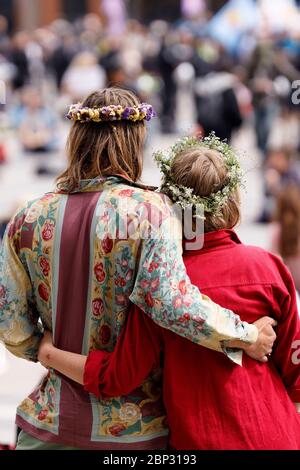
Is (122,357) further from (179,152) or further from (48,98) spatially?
(48,98)

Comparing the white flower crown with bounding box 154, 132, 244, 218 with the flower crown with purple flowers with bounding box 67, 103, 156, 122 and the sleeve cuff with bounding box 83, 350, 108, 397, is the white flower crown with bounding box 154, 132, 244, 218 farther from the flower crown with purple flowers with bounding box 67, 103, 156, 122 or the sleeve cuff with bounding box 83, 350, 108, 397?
the sleeve cuff with bounding box 83, 350, 108, 397

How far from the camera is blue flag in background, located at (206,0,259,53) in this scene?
1421cm

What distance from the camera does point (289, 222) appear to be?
191 inches

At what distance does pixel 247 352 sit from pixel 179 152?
1.82ft

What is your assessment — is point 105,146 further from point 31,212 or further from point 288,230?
point 288,230

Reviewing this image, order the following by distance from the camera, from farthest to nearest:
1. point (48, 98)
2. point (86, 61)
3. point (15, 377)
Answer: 1. point (48, 98)
2. point (86, 61)
3. point (15, 377)

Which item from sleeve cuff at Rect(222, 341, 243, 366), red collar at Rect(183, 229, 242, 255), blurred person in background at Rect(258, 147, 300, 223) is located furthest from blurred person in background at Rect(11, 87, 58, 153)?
sleeve cuff at Rect(222, 341, 243, 366)

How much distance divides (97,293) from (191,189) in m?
0.37

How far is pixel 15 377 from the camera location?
4.67 meters

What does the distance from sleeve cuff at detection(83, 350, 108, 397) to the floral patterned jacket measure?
0.05 meters

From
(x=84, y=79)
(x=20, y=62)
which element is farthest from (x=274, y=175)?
(x=20, y=62)

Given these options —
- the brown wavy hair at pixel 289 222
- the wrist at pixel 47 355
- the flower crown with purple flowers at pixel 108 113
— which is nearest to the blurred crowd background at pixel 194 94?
the brown wavy hair at pixel 289 222

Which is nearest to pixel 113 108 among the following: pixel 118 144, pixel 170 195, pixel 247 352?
pixel 118 144

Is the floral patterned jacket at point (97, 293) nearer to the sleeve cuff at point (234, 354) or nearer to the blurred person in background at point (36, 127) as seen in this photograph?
the sleeve cuff at point (234, 354)
